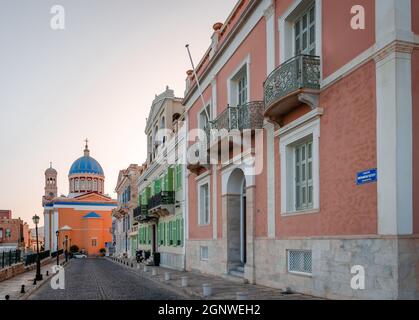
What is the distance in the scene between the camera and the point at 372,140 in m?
9.79

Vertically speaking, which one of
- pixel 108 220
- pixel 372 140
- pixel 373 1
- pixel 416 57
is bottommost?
pixel 108 220

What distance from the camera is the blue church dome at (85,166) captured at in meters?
Result: 80.4

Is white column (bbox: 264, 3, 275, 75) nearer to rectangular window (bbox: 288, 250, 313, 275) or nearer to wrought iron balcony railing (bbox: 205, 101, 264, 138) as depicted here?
wrought iron balcony railing (bbox: 205, 101, 264, 138)

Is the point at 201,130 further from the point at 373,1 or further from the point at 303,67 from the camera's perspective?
the point at 373,1

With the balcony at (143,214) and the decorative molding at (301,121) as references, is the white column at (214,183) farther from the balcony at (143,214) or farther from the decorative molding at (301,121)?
the balcony at (143,214)

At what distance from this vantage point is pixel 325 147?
38.2 ft

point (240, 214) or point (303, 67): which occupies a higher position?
point (303, 67)

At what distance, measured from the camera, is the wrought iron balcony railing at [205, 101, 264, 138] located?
15.7 meters

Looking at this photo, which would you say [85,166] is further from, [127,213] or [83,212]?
[127,213]

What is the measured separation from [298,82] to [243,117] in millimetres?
4482

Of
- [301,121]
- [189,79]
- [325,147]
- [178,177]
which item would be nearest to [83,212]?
[178,177]

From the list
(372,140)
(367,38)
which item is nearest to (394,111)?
(372,140)

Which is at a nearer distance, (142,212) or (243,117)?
(243,117)
